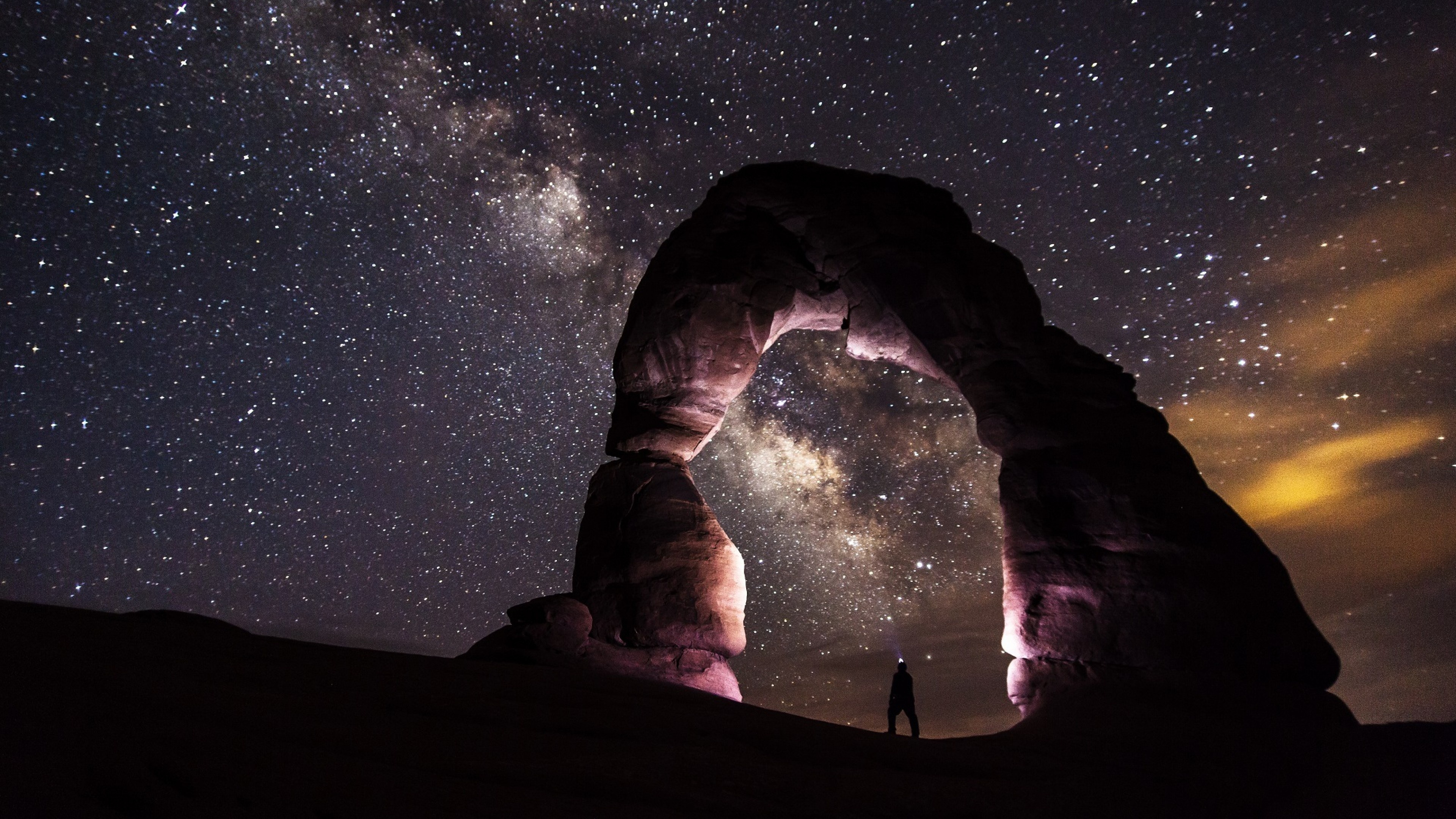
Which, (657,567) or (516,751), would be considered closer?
(516,751)

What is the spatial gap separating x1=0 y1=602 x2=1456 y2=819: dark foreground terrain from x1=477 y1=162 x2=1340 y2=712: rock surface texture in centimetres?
129

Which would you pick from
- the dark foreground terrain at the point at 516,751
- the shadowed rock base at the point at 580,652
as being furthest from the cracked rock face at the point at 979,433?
the dark foreground terrain at the point at 516,751

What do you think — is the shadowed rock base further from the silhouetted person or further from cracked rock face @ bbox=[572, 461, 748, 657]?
the silhouetted person

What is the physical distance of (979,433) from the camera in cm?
1043

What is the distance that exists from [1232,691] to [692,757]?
6.30 metres

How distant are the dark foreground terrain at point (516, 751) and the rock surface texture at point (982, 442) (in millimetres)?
1287

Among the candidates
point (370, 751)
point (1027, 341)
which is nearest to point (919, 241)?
point (1027, 341)

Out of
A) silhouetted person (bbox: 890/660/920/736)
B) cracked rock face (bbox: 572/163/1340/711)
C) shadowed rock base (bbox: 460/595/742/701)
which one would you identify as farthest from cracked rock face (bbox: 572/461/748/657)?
silhouetted person (bbox: 890/660/920/736)

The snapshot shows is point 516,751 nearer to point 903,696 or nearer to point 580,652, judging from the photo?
point 580,652

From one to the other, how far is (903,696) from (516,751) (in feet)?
28.9

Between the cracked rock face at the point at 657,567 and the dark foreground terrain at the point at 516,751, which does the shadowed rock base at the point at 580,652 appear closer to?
the cracked rock face at the point at 657,567

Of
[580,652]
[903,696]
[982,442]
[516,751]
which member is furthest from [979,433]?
[516,751]

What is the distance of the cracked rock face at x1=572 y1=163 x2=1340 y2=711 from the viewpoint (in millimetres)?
7824

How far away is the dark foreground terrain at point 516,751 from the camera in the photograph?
2.57m
